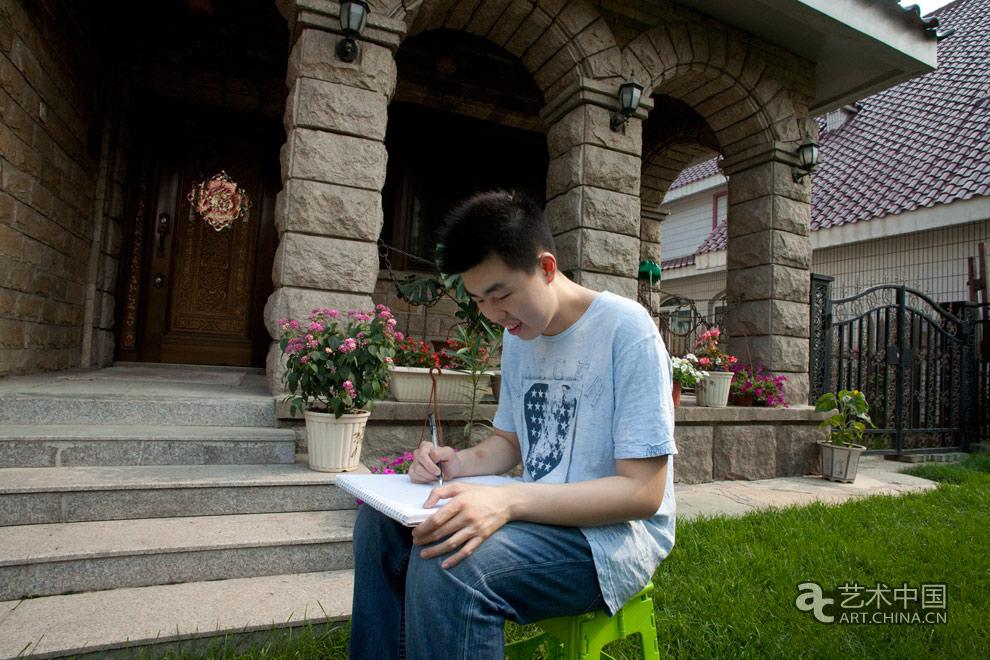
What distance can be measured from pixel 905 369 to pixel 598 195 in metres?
4.76


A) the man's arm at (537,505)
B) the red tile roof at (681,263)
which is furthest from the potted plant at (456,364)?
the red tile roof at (681,263)

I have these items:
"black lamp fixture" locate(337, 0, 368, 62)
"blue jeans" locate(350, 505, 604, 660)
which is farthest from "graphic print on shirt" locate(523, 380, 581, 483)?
"black lamp fixture" locate(337, 0, 368, 62)

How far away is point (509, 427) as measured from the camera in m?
1.61

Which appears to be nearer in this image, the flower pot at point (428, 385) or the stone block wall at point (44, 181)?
the stone block wall at point (44, 181)

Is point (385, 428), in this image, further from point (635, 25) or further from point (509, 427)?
point (635, 25)

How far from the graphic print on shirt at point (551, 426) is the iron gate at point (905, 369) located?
528 cm

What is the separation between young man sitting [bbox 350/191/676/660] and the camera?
105cm

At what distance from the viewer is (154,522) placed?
247 centimetres

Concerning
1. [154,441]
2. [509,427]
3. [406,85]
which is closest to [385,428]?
[154,441]

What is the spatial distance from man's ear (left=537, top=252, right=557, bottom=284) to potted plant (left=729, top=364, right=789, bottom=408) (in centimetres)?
421

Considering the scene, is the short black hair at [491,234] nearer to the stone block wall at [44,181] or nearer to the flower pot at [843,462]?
the stone block wall at [44,181]

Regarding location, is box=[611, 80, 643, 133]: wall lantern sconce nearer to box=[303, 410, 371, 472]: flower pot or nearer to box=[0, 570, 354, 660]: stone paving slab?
box=[303, 410, 371, 472]: flower pot

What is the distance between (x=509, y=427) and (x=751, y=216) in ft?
15.9

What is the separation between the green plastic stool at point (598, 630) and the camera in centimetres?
125
